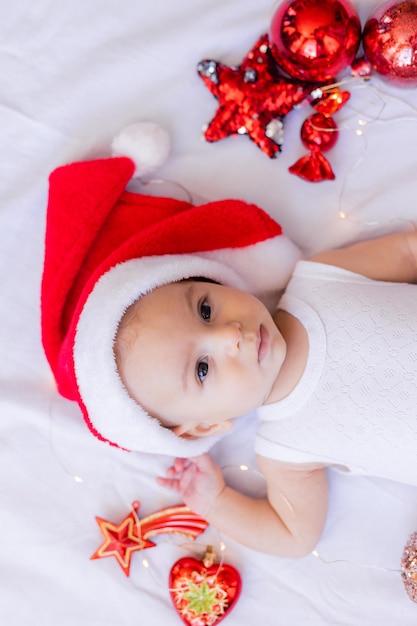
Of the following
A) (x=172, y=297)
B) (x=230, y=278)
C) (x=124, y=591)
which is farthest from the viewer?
(x=124, y=591)

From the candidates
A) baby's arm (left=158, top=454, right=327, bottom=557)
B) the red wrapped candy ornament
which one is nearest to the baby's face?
baby's arm (left=158, top=454, right=327, bottom=557)

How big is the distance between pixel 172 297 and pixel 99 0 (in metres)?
0.75

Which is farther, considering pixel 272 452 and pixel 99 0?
pixel 99 0

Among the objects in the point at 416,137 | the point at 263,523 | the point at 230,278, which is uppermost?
the point at 416,137

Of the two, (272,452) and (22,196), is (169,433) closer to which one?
(272,452)

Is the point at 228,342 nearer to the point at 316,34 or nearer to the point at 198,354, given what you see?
the point at 198,354

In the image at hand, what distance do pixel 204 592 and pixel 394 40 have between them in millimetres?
1183

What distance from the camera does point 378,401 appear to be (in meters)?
1.26

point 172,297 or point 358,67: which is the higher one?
point 358,67

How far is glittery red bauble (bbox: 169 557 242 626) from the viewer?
138 cm

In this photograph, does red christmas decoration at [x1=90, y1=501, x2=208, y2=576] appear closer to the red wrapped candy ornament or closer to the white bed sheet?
the white bed sheet

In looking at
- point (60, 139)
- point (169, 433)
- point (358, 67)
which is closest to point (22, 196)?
point (60, 139)

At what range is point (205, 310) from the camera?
1190mm

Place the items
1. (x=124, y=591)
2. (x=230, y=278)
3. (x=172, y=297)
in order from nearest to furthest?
(x=172, y=297), (x=230, y=278), (x=124, y=591)
